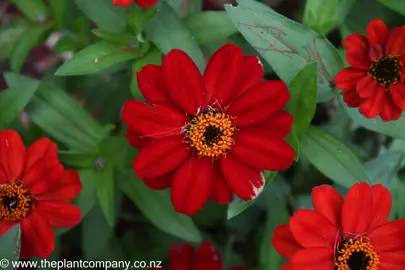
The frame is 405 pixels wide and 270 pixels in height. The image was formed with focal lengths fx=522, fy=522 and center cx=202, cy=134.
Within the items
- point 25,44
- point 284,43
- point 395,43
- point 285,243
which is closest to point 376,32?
point 395,43

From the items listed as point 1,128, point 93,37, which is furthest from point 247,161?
point 93,37

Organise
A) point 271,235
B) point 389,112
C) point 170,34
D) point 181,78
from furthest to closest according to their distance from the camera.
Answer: point 271,235 < point 170,34 < point 389,112 < point 181,78

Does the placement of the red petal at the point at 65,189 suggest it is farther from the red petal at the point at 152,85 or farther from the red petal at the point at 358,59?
the red petal at the point at 358,59

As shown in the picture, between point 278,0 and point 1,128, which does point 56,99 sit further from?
point 278,0

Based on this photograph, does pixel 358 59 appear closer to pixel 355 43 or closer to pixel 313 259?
pixel 355 43

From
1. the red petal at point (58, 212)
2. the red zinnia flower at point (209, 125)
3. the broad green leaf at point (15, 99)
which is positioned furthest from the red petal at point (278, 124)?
the broad green leaf at point (15, 99)

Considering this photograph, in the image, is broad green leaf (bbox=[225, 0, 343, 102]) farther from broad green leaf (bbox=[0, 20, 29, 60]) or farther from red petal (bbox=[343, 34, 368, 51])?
broad green leaf (bbox=[0, 20, 29, 60])

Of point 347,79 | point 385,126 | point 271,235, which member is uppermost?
point 347,79
